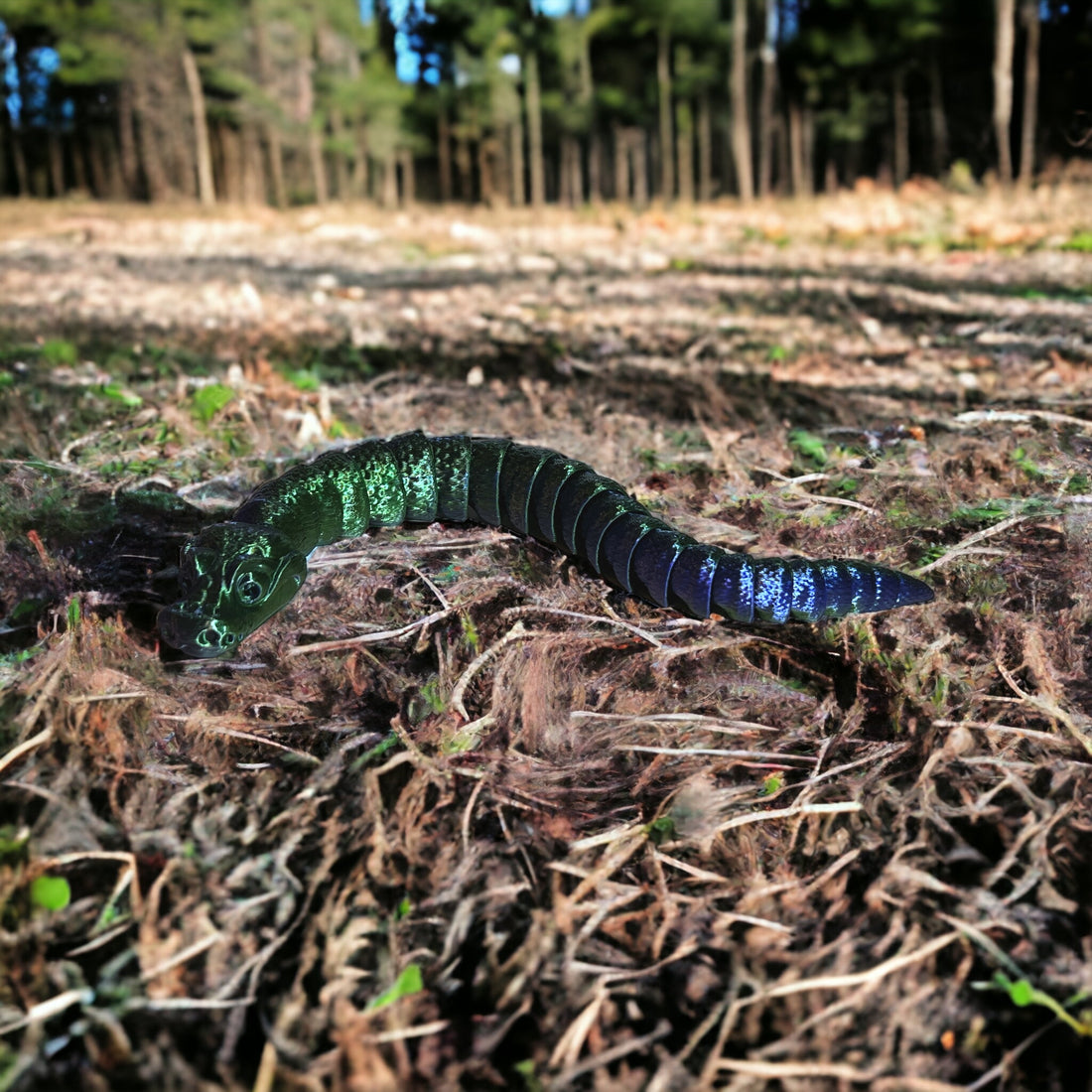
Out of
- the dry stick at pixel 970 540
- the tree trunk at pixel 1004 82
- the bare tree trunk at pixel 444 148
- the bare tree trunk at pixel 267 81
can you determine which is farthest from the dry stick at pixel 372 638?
the bare tree trunk at pixel 444 148

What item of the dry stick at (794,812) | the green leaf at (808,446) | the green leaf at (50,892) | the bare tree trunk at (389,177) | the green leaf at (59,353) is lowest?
the dry stick at (794,812)

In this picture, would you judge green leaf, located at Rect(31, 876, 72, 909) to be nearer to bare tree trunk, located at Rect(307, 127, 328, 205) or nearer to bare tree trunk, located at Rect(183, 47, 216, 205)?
bare tree trunk, located at Rect(183, 47, 216, 205)

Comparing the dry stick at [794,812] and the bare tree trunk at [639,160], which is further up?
the bare tree trunk at [639,160]

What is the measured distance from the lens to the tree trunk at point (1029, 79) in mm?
12672

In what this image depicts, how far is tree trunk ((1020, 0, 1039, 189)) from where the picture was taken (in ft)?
41.6

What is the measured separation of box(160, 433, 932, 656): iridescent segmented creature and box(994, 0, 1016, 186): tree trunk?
13.4 meters

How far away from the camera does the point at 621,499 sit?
2061 mm

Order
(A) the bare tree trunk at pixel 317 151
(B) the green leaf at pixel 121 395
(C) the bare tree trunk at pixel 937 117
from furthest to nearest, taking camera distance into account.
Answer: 1. (A) the bare tree trunk at pixel 317 151
2. (C) the bare tree trunk at pixel 937 117
3. (B) the green leaf at pixel 121 395

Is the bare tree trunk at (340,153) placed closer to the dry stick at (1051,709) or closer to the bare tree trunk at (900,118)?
the bare tree trunk at (900,118)

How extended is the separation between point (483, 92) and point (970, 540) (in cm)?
2634

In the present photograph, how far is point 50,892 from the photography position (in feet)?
3.94

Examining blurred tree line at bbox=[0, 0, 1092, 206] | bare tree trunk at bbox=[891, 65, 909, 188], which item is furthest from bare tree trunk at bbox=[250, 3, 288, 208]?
bare tree trunk at bbox=[891, 65, 909, 188]

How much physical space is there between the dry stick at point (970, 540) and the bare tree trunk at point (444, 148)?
26.9 metres

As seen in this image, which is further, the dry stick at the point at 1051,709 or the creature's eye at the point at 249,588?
the creature's eye at the point at 249,588
